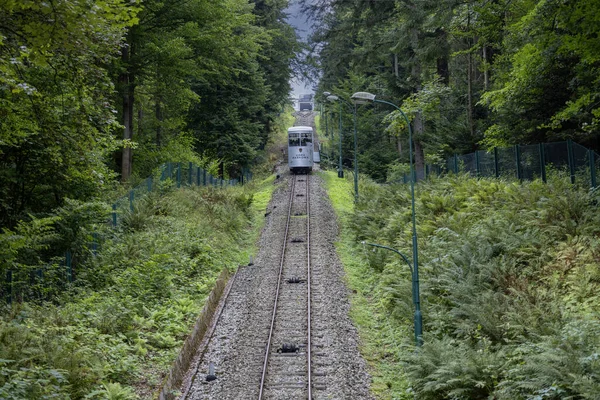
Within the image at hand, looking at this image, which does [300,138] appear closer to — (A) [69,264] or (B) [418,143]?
(B) [418,143]

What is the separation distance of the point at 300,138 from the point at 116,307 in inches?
1256

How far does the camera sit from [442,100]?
3372cm

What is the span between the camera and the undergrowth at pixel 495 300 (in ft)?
34.3

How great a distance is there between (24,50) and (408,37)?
72.6 feet

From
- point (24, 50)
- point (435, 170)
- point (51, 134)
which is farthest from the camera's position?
point (435, 170)

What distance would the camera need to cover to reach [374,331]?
55.2 feet

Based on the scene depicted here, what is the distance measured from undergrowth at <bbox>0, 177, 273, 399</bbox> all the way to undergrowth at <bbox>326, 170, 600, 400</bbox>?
208 inches

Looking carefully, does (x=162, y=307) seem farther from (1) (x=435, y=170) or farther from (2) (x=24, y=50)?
(1) (x=435, y=170)

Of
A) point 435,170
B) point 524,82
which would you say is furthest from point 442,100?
point 524,82

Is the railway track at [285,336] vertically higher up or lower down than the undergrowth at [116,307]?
lower down

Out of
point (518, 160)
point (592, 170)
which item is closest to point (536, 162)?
point (518, 160)

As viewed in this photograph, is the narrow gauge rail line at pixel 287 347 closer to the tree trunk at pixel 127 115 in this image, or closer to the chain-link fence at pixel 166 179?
the chain-link fence at pixel 166 179

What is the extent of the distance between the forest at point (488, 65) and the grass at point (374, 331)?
805 cm

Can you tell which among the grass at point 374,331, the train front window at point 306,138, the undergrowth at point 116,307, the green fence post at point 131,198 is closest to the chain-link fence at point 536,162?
the grass at point 374,331
